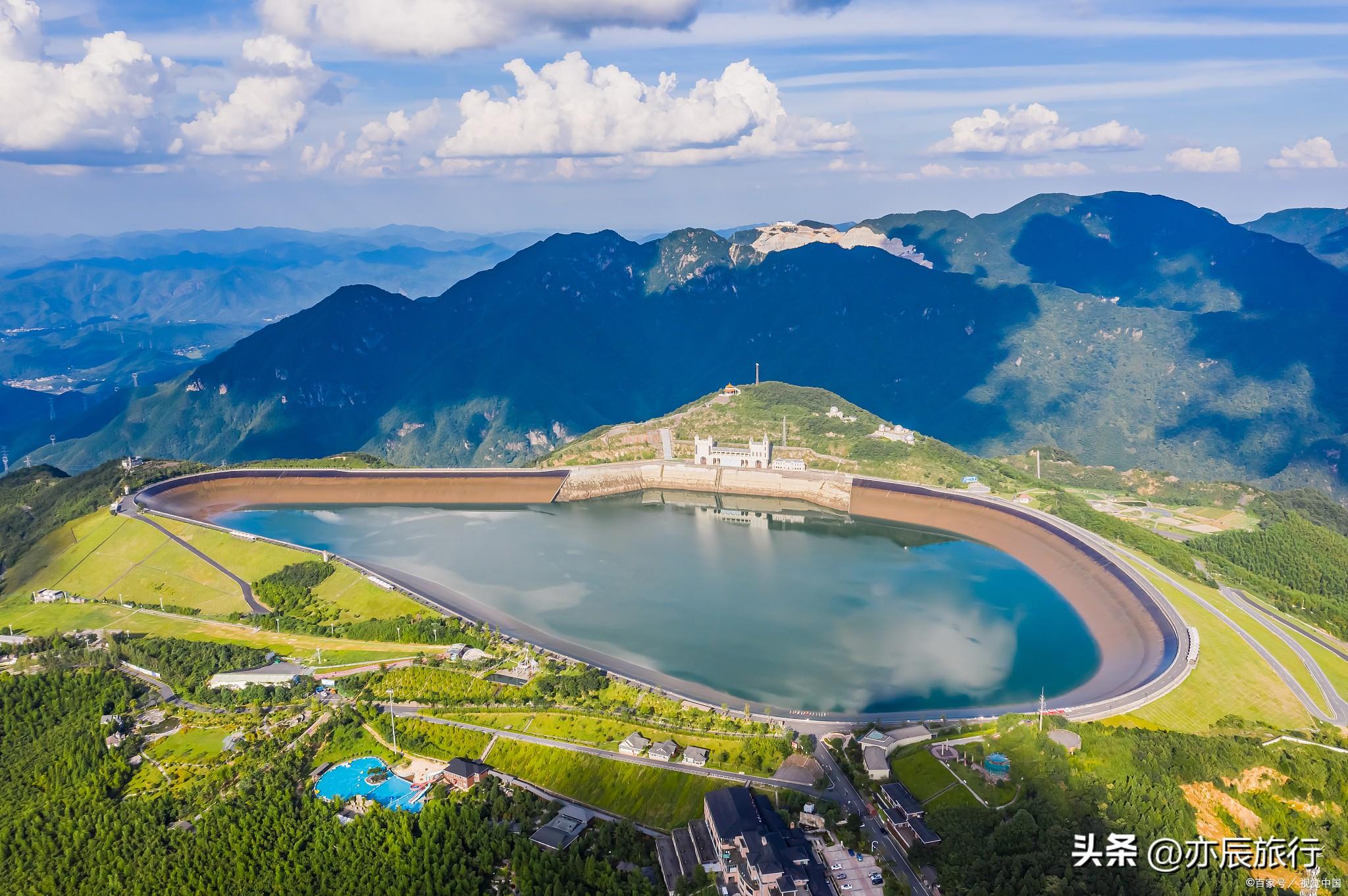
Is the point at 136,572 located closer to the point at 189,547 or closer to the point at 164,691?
the point at 189,547

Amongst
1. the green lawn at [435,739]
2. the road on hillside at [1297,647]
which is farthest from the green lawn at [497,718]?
the road on hillside at [1297,647]

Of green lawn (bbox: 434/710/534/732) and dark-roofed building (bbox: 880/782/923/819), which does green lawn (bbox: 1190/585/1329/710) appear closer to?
dark-roofed building (bbox: 880/782/923/819)

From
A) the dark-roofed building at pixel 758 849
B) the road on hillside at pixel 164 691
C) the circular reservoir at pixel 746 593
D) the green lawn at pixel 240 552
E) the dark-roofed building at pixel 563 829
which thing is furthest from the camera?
the green lawn at pixel 240 552

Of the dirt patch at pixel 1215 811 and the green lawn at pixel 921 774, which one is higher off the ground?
the dirt patch at pixel 1215 811

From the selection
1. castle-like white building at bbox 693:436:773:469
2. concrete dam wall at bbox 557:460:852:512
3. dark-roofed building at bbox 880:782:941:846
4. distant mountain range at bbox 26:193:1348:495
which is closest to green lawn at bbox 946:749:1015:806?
dark-roofed building at bbox 880:782:941:846

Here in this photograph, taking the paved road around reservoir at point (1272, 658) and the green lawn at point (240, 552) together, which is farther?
the green lawn at point (240, 552)

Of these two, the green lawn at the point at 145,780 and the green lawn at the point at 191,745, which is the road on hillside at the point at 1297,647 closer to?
the green lawn at the point at 191,745

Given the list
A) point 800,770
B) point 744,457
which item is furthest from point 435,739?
point 744,457
